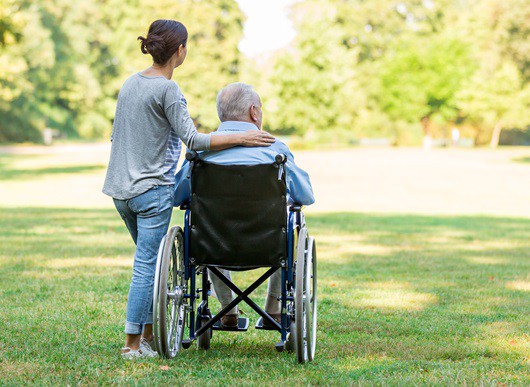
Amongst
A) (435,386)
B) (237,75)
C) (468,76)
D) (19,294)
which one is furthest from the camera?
(468,76)

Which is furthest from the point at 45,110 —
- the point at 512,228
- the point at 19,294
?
the point at 19,294

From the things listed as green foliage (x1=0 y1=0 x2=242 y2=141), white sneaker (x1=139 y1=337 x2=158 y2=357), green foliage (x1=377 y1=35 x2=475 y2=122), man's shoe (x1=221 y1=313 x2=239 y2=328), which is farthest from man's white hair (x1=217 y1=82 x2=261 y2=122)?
green foliage (x1=377 y1=35 x2=475 y2=122)

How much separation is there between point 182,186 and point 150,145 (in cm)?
28

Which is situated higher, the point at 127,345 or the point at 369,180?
the point at 127,345

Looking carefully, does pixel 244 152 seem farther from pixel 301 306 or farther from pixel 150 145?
pixel 301 306

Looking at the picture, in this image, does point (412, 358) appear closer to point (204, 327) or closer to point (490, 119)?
point (204, 327)

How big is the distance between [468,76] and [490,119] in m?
6.19

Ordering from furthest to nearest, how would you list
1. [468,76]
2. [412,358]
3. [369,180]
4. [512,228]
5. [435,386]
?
[468,76] < [369,180] < [512,228] < [412,358] < [435,386]

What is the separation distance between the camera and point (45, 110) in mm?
61969

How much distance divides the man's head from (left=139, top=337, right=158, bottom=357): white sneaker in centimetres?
123

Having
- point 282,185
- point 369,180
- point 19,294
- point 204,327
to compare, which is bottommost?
point 369,180

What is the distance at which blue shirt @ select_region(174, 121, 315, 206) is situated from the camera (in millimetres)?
4117

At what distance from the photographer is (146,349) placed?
4.17 meters

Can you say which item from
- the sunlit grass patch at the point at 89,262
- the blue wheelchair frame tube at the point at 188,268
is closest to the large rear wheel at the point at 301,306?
the blue wheelchair frame tube at the point at 188,268
